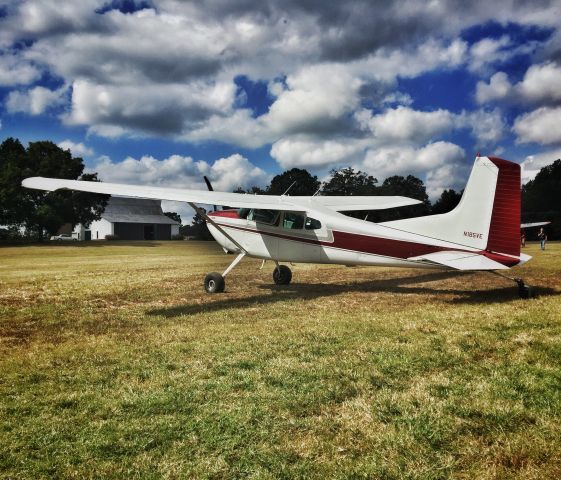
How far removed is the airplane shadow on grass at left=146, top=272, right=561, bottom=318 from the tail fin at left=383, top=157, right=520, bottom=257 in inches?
53.0

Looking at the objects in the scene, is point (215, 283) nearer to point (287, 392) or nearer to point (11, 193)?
point (287, 392)

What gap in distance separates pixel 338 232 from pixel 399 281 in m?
3.67

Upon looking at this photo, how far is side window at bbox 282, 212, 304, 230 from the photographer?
12.1 m

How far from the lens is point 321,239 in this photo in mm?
11828

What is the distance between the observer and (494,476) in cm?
285

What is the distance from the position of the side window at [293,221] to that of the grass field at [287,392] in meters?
3.42

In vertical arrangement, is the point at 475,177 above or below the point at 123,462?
above

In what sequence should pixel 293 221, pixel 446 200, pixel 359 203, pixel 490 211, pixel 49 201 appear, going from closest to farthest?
pixel 490 211
pixel 293 221
pixel 359 203
pixel 49 201
pixel 446 200

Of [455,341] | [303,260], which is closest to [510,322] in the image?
[455,341]

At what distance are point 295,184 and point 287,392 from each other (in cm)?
8751

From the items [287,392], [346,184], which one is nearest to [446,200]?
[346,184]

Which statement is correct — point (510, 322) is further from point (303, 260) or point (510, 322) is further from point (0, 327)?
point (0, 327)

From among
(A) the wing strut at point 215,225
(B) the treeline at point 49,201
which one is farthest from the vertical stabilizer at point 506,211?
(B) the treeline at point 49,201

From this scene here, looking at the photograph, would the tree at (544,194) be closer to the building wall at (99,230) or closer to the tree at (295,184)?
the tree at (295,184)
